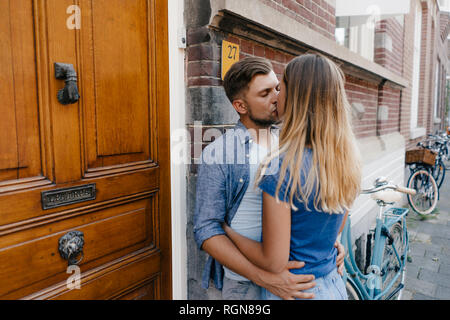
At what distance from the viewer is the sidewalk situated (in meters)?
3.65

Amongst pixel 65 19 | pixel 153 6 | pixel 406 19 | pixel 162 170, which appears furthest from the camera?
pixel 406 19

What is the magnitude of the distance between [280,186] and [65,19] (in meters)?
1.19

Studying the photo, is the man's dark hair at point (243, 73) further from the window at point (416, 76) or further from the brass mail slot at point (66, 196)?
the window at point (416, 76)

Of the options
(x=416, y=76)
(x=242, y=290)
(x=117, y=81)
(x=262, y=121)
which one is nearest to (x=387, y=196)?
(x=262, y=121)

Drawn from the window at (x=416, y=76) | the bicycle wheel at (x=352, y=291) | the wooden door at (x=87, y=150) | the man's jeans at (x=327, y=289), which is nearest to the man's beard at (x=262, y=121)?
the wooden door at (x=87, y=150)

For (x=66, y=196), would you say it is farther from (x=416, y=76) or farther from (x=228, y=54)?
(x=416, y=76)

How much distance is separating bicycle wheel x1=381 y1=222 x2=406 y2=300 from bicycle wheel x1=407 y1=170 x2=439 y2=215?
3142mm

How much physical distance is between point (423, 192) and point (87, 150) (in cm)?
673

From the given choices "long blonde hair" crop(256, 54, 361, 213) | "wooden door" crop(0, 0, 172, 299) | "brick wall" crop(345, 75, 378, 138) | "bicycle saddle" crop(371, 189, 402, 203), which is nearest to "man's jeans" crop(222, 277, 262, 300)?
"long blonde hair" crop(256, 54, 361, 213)

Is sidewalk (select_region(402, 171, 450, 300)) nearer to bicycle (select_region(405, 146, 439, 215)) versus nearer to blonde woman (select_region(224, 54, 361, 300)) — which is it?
bicycle (select_region(405, 146, 439, 215))

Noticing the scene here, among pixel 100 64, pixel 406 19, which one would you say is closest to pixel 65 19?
pixel 100 64

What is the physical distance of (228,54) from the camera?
2238 millimetres

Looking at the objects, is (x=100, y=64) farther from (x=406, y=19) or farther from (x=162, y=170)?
(x=406, y=19)

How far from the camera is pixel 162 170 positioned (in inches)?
80.9
